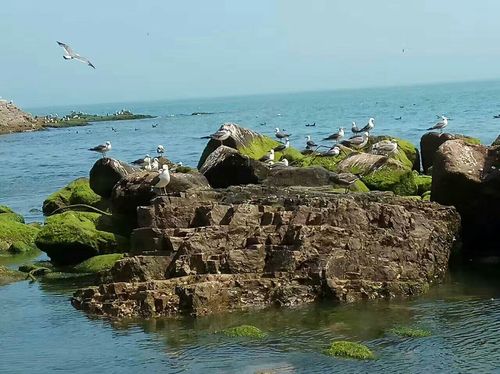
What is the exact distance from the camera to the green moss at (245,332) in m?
14.3

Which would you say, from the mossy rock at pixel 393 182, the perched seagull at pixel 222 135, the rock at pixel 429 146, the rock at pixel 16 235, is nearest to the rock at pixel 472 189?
the mossy rock at pixel 393 182

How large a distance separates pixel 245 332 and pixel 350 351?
6.86 ft

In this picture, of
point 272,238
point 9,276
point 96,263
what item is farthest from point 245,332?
point 9,276

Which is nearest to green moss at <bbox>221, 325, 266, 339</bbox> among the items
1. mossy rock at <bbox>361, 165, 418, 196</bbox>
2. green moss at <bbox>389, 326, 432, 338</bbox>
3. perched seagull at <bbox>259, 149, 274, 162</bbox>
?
green moss at <bbox>389, 326, 432, 338</bbox>

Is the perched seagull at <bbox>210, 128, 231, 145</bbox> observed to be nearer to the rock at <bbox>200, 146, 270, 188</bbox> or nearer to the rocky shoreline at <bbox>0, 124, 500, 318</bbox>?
the rock at <bbox>200, 146, 270, 188</bbox>

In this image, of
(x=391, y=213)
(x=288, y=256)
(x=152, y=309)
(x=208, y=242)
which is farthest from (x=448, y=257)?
(x=152, y=309)

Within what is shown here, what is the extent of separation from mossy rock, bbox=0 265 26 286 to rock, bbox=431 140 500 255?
10.6 m

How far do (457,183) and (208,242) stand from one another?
6982mm

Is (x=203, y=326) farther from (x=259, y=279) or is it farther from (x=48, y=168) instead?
(x=48, y=168)

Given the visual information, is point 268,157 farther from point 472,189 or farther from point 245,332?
point 245,332

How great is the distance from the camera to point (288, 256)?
16906mm

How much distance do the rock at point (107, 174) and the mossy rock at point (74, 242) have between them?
4310mm

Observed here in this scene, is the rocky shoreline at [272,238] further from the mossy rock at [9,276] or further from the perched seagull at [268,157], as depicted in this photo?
the perched seagull at [268,157]

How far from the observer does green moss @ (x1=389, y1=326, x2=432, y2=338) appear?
1423 cm
